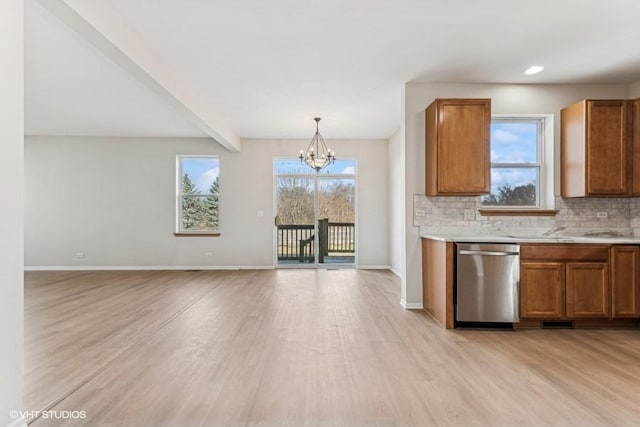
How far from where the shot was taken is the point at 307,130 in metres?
7.52

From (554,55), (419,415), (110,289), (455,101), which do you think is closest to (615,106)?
(554,55)

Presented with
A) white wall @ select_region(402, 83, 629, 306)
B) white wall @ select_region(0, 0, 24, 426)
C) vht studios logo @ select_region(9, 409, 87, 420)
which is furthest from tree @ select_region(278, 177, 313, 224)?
white wall @ select_region(0, 0, 24, 426)

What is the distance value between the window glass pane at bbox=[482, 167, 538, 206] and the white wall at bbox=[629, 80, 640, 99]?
1.35 metres

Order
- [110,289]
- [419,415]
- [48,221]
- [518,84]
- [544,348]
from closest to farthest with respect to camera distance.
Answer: [419,415] → [544,348] → [518,84] → [110,289] → [48,221]

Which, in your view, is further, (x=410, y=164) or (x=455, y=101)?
(x=410, y=164)

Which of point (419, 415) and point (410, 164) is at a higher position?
point (410, 164)

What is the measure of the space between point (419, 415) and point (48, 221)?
28.0 feet

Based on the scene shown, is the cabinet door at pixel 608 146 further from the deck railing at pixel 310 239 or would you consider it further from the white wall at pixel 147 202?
the deck railing at pixel 310 239

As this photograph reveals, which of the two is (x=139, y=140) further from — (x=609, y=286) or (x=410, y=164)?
(x=609, y=286)

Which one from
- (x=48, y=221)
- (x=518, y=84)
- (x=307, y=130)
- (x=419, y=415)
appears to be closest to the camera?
(x=419, y=415)

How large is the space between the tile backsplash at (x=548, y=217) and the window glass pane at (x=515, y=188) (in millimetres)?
248

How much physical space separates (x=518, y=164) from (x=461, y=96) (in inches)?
43.8

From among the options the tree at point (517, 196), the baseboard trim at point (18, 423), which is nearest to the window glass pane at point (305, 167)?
the tree at point (517, 196)

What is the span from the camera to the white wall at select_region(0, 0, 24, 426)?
73.3 inches
